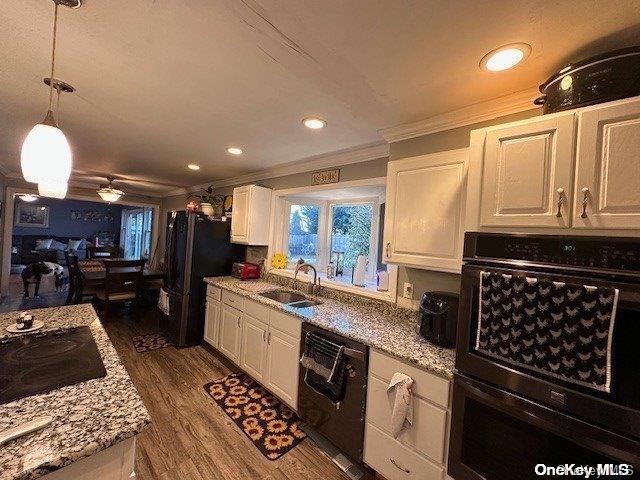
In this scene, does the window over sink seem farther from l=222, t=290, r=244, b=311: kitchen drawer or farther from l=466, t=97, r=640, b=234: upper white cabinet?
l=466, t=97, r=640, b=234: upper white cabinet

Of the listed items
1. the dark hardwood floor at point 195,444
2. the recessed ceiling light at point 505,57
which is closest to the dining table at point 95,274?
the dark hardwood floor at point 195,444

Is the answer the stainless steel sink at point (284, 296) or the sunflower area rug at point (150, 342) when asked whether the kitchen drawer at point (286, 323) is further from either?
the sunflower area rug at point (150, 342)

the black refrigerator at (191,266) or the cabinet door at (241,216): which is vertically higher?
the cabinet door at (241,216)

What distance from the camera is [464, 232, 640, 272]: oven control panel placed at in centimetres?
89

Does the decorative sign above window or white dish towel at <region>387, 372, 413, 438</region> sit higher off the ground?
the decorative sign above window

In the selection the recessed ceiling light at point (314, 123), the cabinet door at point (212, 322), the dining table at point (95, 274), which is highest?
the recessed ceiling light at point (314, 123)

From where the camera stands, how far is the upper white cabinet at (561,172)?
0.94m

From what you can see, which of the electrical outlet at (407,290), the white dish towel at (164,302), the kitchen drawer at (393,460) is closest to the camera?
the kitchen drawer at (393,460)

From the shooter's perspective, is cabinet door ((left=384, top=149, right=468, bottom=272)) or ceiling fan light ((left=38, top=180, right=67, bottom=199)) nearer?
ceiling fan light ((left=38, top=180, right=67, bottom=199))

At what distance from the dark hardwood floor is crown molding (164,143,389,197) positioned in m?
2.39

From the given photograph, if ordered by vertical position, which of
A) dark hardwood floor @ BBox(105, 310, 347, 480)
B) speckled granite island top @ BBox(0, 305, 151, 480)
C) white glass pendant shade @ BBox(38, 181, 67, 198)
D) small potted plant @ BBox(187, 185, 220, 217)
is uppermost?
small potted plant @ BBox(187, 185, 220, 217)

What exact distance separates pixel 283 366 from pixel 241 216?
200cm

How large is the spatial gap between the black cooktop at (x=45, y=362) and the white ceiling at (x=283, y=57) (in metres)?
1.43

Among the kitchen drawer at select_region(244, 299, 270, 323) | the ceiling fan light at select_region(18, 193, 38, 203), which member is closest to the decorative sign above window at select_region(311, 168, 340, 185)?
the kitchen drawer at select_region(244, 299, 270, 323)
